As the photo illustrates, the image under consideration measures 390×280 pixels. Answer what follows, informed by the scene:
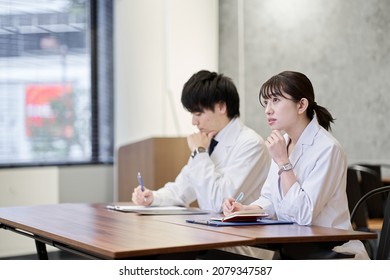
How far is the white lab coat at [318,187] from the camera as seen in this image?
214cm

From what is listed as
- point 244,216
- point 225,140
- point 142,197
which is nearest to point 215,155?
point 225,140

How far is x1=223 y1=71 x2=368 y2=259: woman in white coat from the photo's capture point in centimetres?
215

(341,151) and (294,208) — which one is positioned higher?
(341,151)

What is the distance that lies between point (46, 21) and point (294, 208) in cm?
345

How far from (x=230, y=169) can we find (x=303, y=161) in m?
0.62

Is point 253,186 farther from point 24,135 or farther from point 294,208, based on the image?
point 24,135

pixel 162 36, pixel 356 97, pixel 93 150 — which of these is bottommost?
pixel 93 150

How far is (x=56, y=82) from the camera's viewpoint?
5.20 meters

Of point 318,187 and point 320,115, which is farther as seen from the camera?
point 320,115

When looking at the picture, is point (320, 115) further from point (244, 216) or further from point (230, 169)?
point (230, 169)

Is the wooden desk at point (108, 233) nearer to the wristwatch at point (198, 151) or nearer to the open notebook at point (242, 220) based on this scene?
the open notebook at point (242, 220)

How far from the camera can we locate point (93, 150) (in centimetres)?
543
